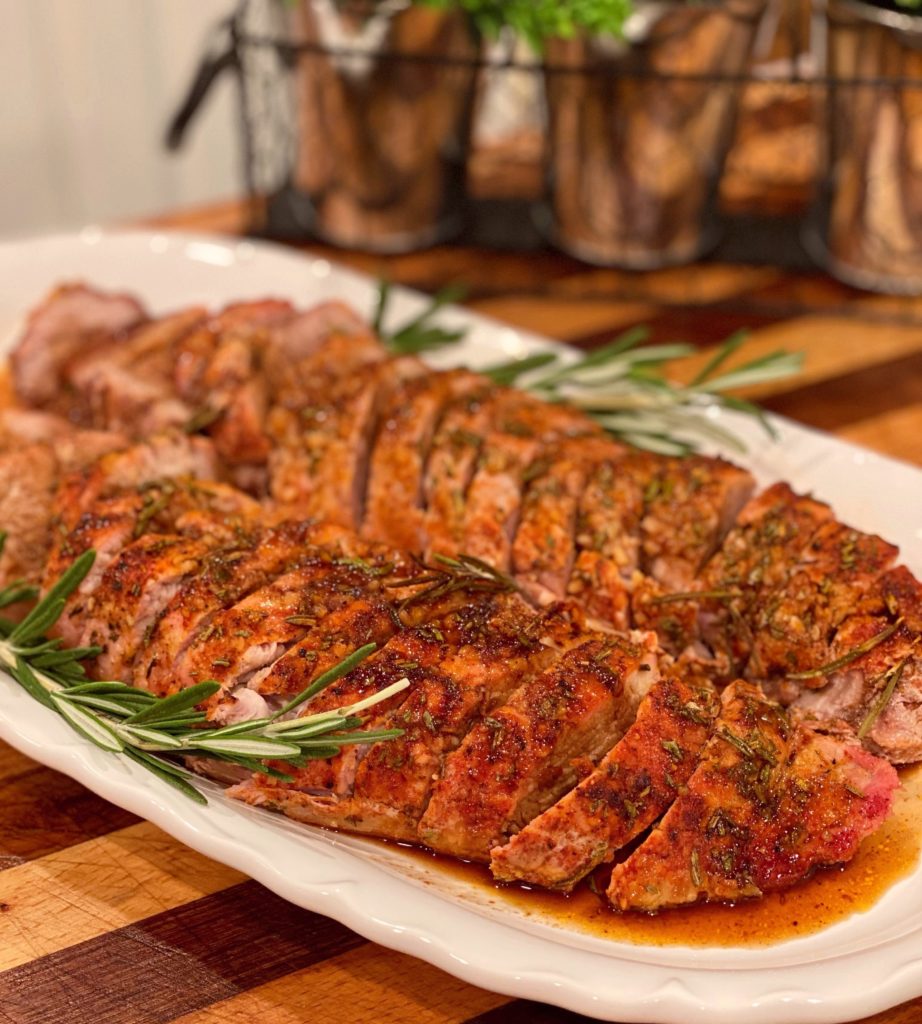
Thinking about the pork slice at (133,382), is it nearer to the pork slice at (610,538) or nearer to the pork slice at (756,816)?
the pork slice at (610,538)

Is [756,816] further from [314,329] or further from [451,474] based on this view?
[314,329]

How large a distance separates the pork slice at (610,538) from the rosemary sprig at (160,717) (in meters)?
0.63

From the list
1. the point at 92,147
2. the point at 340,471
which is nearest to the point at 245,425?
the point at 340,471

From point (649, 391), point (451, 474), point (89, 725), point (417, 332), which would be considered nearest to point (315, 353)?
point (417, 332)

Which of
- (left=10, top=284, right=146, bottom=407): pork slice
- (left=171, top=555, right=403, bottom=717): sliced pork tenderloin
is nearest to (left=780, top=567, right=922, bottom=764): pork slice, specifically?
(left=171, top=555, right=403, bottom=717): sliced pork tenderloin

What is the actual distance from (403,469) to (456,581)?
55 centimetres

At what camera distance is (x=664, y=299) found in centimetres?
483

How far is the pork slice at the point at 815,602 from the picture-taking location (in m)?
2.67

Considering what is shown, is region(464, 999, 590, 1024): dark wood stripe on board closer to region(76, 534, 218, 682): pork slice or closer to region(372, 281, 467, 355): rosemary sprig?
region(76, 534, 218, 682): pork slice

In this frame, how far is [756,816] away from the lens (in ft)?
7.80

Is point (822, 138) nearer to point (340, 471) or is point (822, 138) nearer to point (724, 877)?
point (340, 471)

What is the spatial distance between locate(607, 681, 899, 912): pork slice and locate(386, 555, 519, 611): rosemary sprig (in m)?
0.57

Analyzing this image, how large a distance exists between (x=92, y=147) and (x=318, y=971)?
19.8ft

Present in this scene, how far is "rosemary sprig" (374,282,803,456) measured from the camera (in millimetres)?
3510
